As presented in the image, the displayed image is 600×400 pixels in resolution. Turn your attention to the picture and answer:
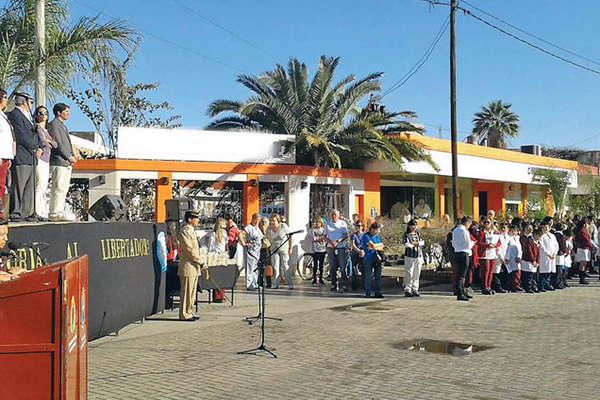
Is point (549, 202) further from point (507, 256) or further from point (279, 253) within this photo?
point (279, 253)

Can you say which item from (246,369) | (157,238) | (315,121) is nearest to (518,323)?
(246,369)

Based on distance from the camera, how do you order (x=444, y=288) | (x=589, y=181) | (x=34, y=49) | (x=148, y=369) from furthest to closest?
(x=589, y=181)
(x=444, y=288)
(x=34, y=49)
(x=148, y=369)

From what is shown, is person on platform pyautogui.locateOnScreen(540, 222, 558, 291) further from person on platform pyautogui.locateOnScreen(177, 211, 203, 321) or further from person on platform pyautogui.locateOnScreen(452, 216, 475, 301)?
person on platform pyautogui.locateOnScreen(177, 211, 203, 321)

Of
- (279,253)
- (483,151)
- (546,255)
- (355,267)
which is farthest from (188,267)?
(483,151)

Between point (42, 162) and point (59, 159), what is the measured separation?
334mm

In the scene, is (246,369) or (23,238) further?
(246,369)

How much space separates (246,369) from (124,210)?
15.4ft

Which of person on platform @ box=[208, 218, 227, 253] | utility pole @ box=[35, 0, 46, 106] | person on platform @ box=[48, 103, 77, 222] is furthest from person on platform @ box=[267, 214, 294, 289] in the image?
person on platform @ box=[48, 103, 77, 222]

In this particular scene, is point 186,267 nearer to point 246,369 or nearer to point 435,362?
point 246,369

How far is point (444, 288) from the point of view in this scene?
57.2ft

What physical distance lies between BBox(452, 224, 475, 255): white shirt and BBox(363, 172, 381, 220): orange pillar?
892 centimetres

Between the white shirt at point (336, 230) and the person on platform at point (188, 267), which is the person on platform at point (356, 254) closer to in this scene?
→ the white shirt at point (336, 230)

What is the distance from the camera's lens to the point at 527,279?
1675 centimetres

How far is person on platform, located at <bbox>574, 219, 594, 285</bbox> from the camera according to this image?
749 inches
